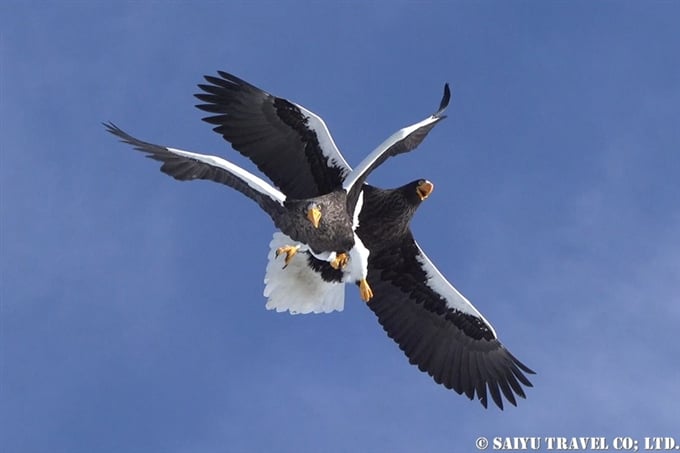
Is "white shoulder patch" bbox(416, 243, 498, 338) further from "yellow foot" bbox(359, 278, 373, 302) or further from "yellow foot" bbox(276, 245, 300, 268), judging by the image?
"yellow foot" bbox(276, 245, 300, 268)

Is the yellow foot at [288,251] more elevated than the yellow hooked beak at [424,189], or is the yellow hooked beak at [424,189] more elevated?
the yellow hooked beak at [424,189]

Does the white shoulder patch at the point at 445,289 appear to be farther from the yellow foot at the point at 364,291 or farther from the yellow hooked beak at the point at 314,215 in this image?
the yellow hooked beak at the point at 314,215

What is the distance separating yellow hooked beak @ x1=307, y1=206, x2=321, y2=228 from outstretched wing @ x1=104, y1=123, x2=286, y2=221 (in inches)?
16.1

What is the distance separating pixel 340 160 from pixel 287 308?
1881mm

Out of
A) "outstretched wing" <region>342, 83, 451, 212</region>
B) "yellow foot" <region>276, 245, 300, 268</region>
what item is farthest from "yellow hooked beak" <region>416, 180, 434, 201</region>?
"yellow foot" <region>276, 245, 300, 268</region>

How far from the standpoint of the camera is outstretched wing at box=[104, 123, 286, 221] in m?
15.0

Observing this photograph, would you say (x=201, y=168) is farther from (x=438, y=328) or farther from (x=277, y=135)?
(x=438, y=328)

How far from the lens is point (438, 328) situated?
664 inches

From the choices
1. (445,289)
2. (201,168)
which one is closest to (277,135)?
(201,168)

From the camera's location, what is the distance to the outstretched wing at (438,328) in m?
16.7

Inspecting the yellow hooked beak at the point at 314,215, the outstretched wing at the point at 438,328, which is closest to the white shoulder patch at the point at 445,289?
the outstretched wing at the point at 438,328

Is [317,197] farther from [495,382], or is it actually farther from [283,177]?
[495,382]

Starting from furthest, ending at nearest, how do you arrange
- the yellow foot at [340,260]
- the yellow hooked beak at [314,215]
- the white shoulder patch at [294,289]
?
1. the white shoulder patch at [294,289]
2. the yellow foot at [340,260]
3. the yellow hooked beak at [314,215]

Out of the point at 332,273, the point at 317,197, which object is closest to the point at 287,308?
the point at 332,273
